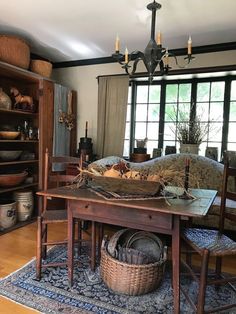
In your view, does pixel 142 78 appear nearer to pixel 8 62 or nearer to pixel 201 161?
pixel 201 161

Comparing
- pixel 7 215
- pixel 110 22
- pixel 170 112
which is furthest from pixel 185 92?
pixel 7 215

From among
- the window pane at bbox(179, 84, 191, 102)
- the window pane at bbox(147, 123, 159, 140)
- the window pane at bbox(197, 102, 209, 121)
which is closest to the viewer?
the window pane at bbox(197, 102, 209, 121)

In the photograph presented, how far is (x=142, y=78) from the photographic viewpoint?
396 centimetres

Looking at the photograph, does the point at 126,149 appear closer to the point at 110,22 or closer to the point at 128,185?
the point at 110,22

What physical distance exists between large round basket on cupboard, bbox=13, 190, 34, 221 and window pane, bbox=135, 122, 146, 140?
1.85 m

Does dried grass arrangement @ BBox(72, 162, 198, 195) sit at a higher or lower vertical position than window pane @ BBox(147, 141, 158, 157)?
lower

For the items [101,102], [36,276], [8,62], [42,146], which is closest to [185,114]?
[101,102]

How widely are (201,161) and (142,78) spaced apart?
1.59 metres

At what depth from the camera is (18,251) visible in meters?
2.60

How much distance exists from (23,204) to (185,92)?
2809 millimetres

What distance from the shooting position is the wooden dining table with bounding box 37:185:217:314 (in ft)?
5.07

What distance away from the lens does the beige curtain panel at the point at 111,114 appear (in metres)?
3.94

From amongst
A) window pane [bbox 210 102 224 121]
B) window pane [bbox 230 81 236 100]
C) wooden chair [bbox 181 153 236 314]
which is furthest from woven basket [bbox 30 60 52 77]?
wooden chair [bbox 181 153 236 314]

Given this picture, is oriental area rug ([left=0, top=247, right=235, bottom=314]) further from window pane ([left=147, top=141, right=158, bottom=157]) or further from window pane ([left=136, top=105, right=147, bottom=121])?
window pane ([left=136, top=105, right=147, bottom=121])
